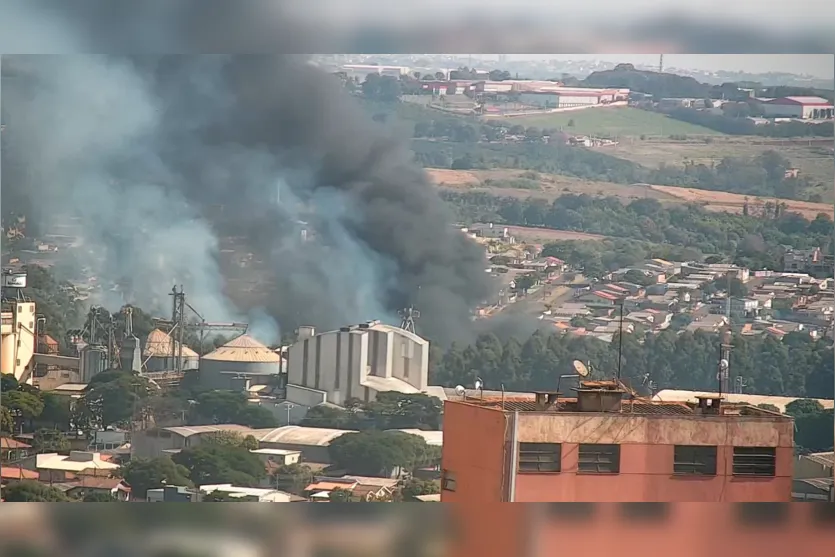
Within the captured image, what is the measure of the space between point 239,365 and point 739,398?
1.63 meters

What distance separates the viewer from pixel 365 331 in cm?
489

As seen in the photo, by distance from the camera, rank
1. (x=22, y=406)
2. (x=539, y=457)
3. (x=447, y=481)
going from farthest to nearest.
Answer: (x=22, y=406)
(x=447, y=481)
(x=539, y=457)

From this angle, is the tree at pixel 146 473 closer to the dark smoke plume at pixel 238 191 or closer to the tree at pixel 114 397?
the tree at pixel 114 397

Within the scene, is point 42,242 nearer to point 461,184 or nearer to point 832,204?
point 461,184

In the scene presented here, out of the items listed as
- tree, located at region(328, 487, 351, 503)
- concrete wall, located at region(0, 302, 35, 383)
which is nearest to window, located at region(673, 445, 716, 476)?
tree, located at region(328, 487, 351, 503)

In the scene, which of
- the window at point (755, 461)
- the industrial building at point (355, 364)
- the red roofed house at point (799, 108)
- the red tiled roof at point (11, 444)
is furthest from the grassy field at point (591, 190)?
the red tiled roof at point (11, 444)

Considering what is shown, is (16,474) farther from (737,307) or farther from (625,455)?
(737,307)

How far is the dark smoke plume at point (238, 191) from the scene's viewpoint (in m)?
4.77

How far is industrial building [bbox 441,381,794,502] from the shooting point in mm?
4621

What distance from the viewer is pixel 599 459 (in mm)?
4672

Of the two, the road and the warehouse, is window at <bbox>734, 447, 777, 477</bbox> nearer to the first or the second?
the road

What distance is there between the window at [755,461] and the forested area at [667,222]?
1.98ft

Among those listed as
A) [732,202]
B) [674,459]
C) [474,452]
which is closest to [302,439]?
[474,452]

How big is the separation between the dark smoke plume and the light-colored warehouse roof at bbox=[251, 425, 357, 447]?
1.18 feet
